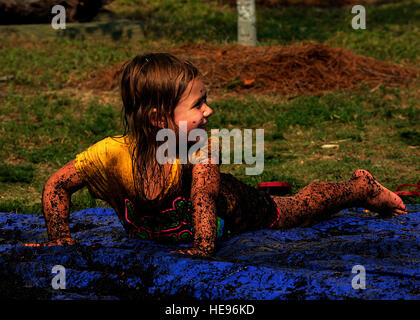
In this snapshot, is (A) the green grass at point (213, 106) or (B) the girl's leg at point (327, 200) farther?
(A) the green grass at point (213, 106)

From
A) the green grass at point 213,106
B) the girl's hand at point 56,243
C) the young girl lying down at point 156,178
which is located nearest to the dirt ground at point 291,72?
the green grass at point 213,106

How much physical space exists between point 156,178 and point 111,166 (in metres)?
0.25

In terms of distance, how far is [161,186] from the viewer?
9.78 feet

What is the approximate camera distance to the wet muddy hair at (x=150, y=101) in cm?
284

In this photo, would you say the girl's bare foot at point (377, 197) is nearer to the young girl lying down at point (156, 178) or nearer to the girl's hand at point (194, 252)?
the young girl lying down at point (156, 178)

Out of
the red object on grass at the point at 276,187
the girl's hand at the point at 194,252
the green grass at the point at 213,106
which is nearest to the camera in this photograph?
the girl's hand at the point at 194,252

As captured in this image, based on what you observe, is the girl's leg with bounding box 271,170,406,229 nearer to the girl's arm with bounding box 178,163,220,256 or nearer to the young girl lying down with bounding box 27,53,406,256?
the young girl lying down with bounding box 27,53,406,256

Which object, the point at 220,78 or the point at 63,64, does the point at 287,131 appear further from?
the point at 63,64

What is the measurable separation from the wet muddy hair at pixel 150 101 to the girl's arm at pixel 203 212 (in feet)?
0.81

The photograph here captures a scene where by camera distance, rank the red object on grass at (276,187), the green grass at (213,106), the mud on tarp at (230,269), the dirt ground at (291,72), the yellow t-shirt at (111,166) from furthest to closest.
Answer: the dirt ground at (291,72) → the green grass at (213,106) → the red object on grass at (276,187) → the yellow t-shirt at (111,166) → the mud on tarp at (230,269)

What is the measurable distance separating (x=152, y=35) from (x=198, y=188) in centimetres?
928

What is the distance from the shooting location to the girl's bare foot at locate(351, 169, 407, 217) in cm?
371

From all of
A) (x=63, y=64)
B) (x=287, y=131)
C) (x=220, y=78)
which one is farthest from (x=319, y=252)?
(x=63, y=64)

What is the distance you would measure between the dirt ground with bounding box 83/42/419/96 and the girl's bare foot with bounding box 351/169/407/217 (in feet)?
15.0
